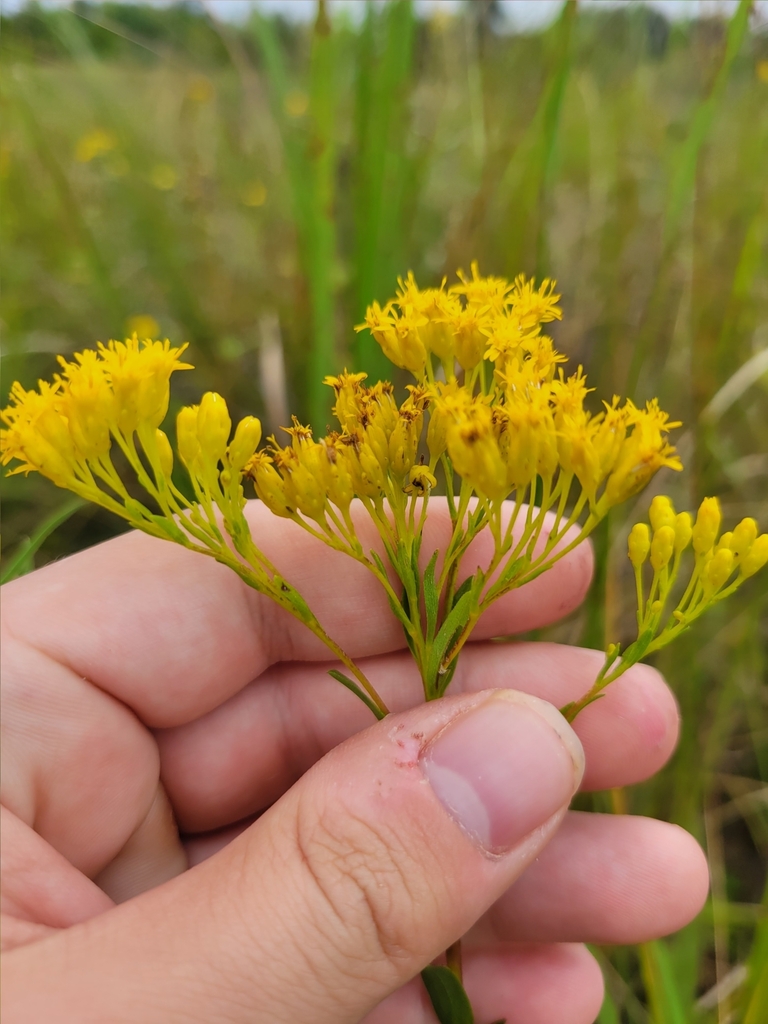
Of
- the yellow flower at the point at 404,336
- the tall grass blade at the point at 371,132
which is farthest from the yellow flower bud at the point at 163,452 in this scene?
the tall grass blade at the point at 371,132

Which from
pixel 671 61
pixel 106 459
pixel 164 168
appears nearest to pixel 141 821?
pixel 106 459

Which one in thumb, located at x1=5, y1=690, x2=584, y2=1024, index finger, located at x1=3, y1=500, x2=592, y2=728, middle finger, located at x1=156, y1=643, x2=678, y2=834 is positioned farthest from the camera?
middle finger, located at x1=156, y1=643, x2=678, y2=834

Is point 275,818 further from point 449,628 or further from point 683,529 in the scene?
point 683,529

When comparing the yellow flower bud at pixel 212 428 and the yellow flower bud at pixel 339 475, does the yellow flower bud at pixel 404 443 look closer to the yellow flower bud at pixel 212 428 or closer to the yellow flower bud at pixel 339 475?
the yellow flower bud at pixel 339 475

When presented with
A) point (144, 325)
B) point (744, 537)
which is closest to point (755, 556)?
point (744, 537)

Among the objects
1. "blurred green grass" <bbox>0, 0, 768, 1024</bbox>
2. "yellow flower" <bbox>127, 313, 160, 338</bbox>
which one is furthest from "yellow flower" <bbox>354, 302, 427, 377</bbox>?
"yellow flower" <bbox>127, 313, 160, 338</bbox>

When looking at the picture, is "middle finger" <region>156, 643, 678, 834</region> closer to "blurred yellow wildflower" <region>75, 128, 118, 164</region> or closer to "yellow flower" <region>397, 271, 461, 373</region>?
"yellow flower" <region>397, 271, 461, 373</region>

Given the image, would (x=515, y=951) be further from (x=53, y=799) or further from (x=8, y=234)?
(x=8, y=234)
